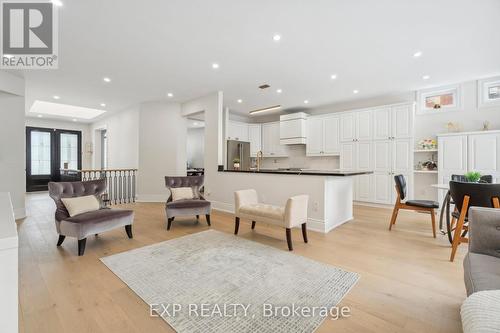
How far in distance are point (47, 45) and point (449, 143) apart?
7116 millimetres

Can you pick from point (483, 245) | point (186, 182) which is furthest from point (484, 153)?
point (186, 182)

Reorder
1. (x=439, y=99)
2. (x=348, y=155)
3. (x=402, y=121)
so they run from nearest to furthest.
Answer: (x=439, y=99) < (x=402, y=121) < (x=348, y=155)

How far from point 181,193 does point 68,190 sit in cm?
160

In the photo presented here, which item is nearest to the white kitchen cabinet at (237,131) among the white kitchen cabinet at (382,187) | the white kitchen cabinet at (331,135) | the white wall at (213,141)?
the white wall at (213,141)

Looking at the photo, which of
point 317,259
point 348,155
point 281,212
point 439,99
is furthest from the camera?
point 348,155

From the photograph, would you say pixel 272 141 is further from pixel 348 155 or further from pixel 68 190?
pixel 68 190

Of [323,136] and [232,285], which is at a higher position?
[323,136]

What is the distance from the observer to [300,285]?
6.41 ft

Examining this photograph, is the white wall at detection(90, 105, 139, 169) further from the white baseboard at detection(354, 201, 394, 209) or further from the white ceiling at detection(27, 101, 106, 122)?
the white baseboard at detection(354, 201, 394, 209)

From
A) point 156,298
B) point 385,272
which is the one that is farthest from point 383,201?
point 156,298

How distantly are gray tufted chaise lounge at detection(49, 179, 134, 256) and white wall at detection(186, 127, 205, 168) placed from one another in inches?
210

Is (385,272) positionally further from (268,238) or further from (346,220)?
(346,220)

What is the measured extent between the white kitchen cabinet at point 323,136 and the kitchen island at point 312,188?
6.93ft

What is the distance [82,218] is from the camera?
269 centimetres
